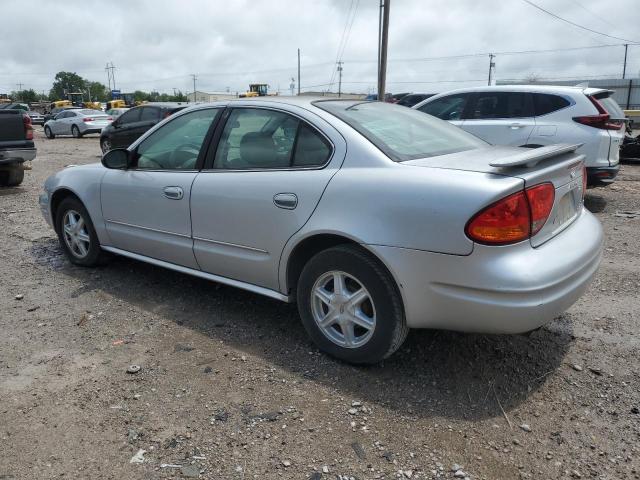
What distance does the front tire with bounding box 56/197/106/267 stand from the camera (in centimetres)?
492

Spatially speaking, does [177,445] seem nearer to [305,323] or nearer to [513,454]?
[305,323]

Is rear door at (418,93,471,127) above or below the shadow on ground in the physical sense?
above

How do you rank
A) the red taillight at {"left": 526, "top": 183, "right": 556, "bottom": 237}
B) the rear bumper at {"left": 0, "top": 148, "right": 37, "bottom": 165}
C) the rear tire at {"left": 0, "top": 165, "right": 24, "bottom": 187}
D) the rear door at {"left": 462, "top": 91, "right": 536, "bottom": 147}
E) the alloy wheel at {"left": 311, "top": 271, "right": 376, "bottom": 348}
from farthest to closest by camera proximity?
1. the rear tire at {"left": 0, "top": 165, "right": 24, "bottom": 187}
2. the rear bumper at {"left": 0, "top": 148, "right": 37, "bottom": 165}
3. the rear door at {"left": 462, "top": 91, "right": 536, "bottom": 147}
4. the alloy wheel at {"left": 311, "top": 271, "right": 376, "bottom": 348}
5. the red taillight at {"left": 526, "top": 183, "right": 556, "bottom": 237}

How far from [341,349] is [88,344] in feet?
5.58

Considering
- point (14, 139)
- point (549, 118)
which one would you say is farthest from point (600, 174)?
point (14, 139)

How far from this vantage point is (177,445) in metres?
2.59

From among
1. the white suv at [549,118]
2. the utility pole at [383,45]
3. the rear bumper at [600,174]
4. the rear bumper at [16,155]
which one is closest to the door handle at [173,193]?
the white suv at [549,118]

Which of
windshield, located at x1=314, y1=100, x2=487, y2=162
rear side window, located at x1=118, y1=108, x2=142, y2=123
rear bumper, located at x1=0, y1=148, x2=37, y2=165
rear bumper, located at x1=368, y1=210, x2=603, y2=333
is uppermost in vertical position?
rear side window, located at x1=118, y1=108, x2=142, y2=123

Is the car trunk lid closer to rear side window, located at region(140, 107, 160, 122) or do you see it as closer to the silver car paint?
the silver car paint

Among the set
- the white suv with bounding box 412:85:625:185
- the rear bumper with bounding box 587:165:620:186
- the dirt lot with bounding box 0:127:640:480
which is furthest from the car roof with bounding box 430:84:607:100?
the dirt lot with bounding box 0:127:640:480

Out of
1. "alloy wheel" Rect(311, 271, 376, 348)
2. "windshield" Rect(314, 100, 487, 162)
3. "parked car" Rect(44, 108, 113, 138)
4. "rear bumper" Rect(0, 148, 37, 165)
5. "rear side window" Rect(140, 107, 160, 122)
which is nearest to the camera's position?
"alloy wheel" Rect(311, 271, 376, 348)

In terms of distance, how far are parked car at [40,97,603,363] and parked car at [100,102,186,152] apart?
481 inches

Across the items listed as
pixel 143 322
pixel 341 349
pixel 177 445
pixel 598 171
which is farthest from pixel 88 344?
pixel 598 171

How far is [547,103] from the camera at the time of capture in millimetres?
7555
